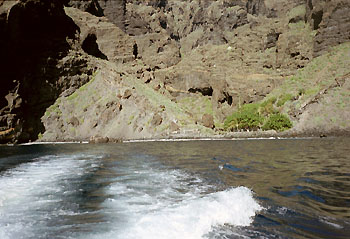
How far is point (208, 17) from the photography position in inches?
6398

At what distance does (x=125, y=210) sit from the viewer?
27.5 feet

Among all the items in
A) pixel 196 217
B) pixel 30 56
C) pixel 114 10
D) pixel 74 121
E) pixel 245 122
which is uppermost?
pixel 114 10

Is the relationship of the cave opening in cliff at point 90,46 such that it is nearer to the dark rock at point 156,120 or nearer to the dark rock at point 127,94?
the dark rock at point 127,94

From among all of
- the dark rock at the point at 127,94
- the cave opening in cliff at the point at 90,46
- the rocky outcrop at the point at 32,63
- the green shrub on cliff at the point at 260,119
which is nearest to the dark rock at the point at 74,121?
the rocky outcrop at the point at 32,63

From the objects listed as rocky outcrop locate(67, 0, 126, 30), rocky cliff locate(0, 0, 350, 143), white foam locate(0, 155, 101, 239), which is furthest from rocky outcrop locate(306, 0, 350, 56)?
white foam locate(0, 155, 101, 239)

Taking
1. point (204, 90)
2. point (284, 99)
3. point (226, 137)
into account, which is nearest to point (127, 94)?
point (226, 137)

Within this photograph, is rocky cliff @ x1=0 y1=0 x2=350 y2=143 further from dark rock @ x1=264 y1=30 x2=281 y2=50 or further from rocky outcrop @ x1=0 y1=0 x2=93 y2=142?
dark rock @ x1=264 y1=30 x2=281 y2=50

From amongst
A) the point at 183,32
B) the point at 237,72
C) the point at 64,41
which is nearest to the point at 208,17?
the point at 183,32

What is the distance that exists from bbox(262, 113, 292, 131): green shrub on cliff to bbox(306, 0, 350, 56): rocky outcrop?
138 ft

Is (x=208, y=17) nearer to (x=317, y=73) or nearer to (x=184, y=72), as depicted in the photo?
(x=184, y=72)

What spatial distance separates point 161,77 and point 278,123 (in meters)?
62.4

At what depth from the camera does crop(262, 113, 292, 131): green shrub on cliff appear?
227 feet

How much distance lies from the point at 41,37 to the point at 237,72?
74257mm

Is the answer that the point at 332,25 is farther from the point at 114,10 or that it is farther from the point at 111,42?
the point at 114,10
